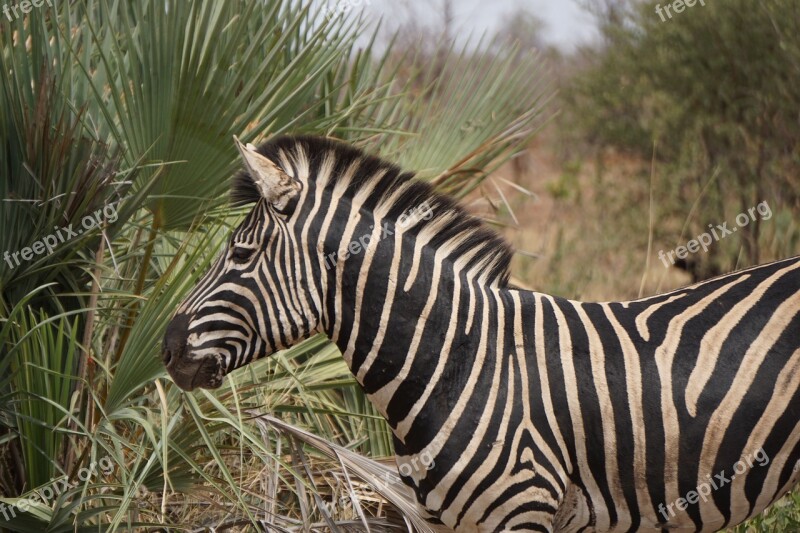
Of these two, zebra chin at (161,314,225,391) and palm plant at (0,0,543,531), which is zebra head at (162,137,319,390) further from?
palm plant at (0,0,543,531)

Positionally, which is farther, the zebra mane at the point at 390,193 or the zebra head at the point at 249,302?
the zebra mane at the point at 390,193

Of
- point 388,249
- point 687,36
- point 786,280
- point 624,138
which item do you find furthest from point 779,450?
point 624,138

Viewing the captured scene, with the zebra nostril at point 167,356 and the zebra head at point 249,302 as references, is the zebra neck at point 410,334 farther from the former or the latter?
the zebra nostril at point 167,356

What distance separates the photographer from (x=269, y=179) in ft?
11.6

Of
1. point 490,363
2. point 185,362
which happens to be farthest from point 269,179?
point 490,363

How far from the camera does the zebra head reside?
3.53 meters

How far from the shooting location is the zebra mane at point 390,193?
12.2 ft

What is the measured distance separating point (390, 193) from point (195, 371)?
1.03 m

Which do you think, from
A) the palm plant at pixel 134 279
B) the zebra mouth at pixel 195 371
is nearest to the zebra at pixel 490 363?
the zebra mouth at pixel 195 371

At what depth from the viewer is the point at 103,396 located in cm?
471

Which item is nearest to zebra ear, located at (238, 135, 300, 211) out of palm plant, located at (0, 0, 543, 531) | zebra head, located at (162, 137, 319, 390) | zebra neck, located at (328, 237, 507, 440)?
zebra head, located at (162, 137, 319, 390)

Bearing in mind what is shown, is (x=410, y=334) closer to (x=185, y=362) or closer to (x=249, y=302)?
(x=249, y=302)

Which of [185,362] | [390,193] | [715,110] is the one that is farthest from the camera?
[715,110]

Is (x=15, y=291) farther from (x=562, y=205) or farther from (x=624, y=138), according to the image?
(x=562, y=205)
